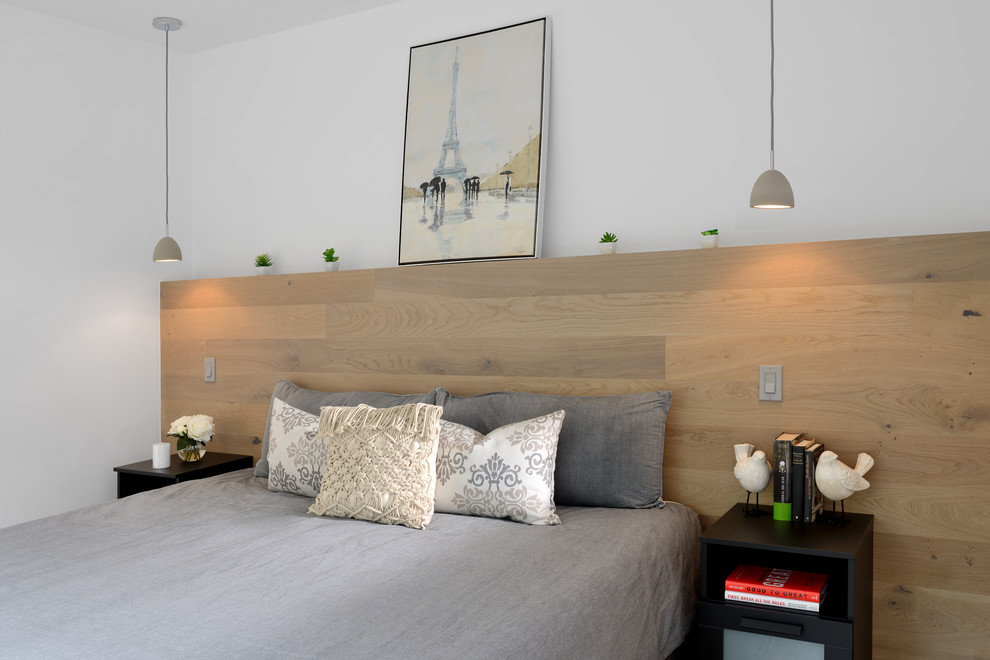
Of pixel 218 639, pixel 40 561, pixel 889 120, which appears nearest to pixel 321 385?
pixel 40 561

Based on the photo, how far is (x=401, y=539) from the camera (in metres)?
2.25

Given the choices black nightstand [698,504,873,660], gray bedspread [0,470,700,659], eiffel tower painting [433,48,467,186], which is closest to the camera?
gray bedspread [0,470,700,659]

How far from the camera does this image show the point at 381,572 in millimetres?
1955

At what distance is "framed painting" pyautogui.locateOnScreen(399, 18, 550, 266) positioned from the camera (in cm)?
306

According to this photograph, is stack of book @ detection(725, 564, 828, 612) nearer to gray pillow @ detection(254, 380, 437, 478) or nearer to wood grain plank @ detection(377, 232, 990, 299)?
wood grain plank @ detection(377, 232, 990, 299)

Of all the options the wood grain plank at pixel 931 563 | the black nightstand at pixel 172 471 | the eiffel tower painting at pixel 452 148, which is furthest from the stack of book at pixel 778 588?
the black nightstand at pixel 172 471

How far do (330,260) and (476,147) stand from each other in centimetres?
81

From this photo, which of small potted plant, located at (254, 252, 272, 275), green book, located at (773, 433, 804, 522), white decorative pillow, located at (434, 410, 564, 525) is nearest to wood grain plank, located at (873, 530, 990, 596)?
green book, located at (773, 433, 804, 522)

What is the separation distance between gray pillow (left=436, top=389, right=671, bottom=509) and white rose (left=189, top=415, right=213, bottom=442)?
1569 mm

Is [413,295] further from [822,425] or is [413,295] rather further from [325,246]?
[822,425]

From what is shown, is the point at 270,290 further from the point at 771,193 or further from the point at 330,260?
the point at 771,193

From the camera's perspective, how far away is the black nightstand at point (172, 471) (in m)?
3.37

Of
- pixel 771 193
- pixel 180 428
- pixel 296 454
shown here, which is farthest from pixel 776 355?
pixel 180 428

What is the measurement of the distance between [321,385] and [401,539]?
4.40 ft
